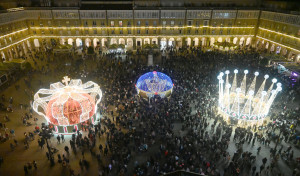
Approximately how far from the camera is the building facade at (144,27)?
43.5m

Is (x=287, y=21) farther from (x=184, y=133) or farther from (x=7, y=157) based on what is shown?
(x=7, y=157)

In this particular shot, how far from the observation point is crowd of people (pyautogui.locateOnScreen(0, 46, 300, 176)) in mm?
15984

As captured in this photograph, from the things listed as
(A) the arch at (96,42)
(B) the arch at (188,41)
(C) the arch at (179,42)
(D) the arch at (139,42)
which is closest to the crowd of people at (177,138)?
(D) the arch at (139,42)

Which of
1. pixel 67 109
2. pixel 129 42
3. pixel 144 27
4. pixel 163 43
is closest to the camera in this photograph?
pixel 67 109

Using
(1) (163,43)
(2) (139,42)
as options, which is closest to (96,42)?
(2) (139,42)

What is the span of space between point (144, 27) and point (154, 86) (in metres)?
24.0

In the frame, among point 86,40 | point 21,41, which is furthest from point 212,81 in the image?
point 21,41

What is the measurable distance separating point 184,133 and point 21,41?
1472 inches

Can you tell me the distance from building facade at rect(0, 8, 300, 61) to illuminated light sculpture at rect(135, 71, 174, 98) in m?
21.9

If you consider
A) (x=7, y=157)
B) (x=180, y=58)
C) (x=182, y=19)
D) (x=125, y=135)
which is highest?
(x=182, y=19)

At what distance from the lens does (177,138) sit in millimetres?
17891

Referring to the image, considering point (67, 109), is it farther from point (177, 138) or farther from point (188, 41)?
point (188, 41)

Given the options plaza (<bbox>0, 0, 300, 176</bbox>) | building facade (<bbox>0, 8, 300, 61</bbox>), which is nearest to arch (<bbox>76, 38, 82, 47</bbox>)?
building facade (<bbox>0, 8, 300, 61</bbox>)

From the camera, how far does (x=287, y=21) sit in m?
38.8
